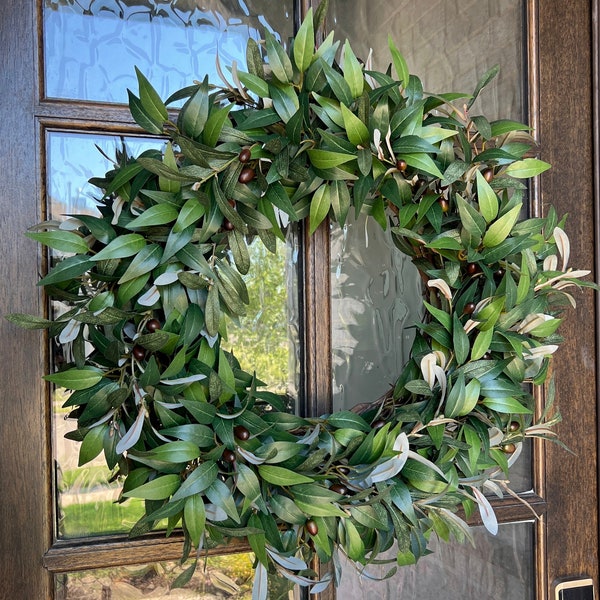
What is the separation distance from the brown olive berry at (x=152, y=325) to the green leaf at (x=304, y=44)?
0.33m

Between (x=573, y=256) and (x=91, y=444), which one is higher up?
(x=573, y=256)

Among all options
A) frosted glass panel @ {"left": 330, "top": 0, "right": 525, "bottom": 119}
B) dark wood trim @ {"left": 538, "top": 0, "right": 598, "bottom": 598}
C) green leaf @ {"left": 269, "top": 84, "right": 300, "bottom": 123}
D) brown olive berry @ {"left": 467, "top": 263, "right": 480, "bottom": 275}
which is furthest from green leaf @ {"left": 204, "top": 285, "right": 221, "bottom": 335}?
dark wood trim @ {"left": 538, "top": 0, "right": 598, "bottom": 598}

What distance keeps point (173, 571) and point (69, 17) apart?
0.75m

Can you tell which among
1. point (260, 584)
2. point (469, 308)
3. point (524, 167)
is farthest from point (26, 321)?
point (524, 167)

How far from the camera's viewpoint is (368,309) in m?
0.93

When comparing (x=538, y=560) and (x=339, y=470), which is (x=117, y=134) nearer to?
(x=339, y=470)

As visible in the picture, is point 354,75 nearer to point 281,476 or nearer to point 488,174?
point 488,174

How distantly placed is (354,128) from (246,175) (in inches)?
5.2

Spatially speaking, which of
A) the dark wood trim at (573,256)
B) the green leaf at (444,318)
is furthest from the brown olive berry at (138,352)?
the dark wood trim at (573,256)

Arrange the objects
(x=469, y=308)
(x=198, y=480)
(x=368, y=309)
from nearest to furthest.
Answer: (x=198, y=480)
(x=469, y=308)
(x=368, y=309)

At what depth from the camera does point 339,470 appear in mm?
720

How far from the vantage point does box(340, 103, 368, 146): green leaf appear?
2.24 feet

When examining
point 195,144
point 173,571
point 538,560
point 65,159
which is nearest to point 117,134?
point 65,159

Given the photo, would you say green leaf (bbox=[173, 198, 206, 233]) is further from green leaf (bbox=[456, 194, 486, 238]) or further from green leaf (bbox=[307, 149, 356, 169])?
green leaf (bbox=[456, 194, 486, 238])
